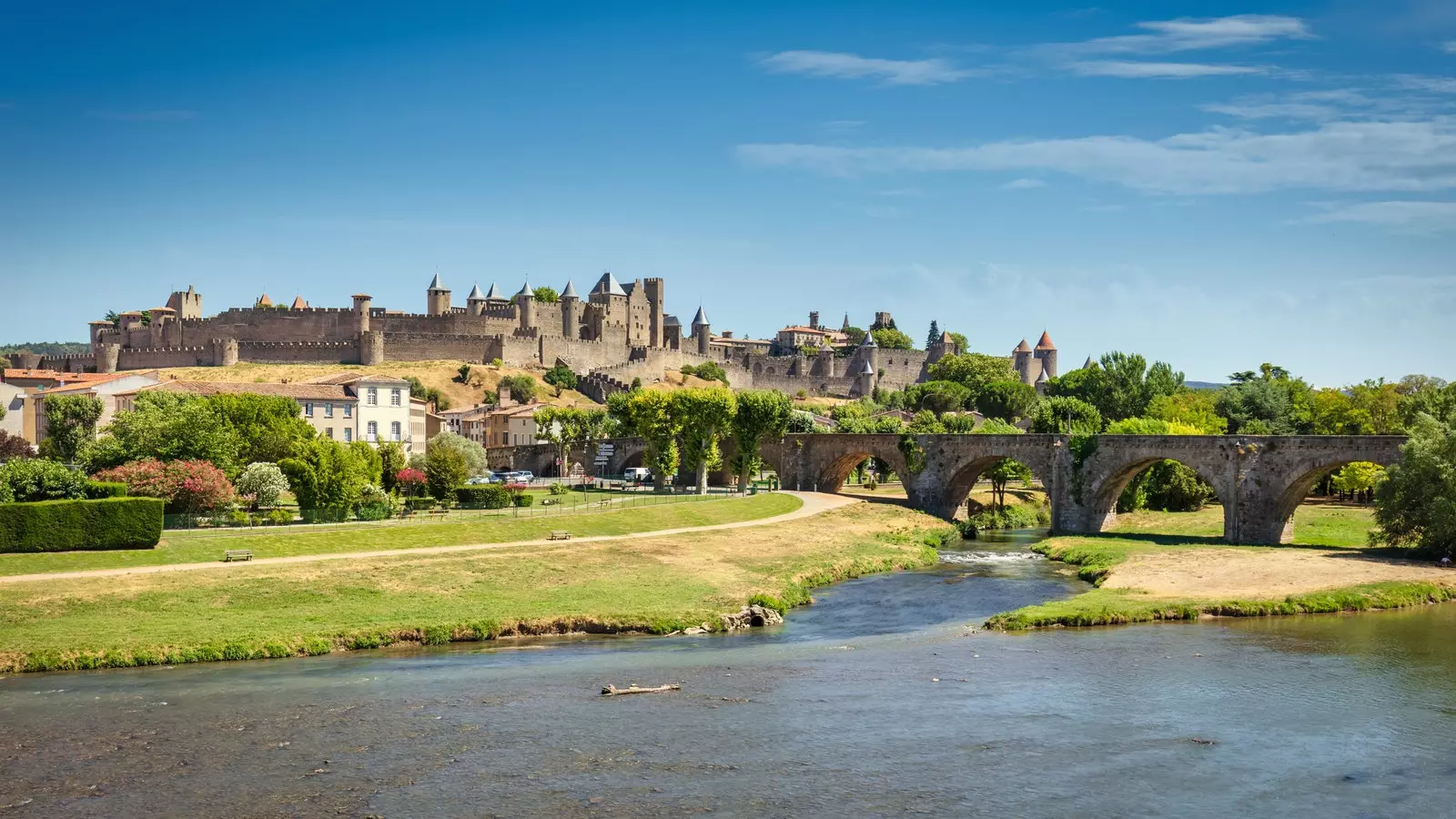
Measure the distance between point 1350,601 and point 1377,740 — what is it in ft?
55.2

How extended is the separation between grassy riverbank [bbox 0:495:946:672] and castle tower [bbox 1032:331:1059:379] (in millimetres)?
138927

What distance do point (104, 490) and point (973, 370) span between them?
411 ft

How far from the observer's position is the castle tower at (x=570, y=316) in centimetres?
15262

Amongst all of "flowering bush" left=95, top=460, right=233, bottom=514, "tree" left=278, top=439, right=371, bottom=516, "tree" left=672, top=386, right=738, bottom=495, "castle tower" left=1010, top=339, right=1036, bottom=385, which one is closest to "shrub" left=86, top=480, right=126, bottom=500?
"flowering bush" left=95, top=460, right=233, bottom=514

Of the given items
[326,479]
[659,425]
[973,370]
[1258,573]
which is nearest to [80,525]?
[326,479]

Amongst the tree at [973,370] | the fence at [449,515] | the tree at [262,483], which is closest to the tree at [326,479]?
the fence at [449,515]

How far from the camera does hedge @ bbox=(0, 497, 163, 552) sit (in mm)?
39219

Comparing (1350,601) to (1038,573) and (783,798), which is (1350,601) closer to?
(1038,573)

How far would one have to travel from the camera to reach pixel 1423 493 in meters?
47.9

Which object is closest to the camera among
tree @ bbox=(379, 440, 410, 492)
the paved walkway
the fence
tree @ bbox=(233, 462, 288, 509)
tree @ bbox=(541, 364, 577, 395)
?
the paved walkway

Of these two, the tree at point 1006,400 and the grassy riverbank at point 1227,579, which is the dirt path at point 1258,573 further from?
the tree at point 1006,400

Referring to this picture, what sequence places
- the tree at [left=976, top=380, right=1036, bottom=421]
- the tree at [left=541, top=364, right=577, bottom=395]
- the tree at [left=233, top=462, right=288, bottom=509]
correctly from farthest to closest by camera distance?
the tree at [left=976, top=380, right=1036, bottom=421] → the tree at [left=541, top=364, right=577, bottom=395] → the tree at [left=233, top=462, right=288, bottom=509]

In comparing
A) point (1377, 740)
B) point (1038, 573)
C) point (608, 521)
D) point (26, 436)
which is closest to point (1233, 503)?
point (1038, 573)

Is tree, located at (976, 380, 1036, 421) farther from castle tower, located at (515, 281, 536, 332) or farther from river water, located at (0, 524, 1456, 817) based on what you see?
river water, located at (0, 524, 1456, 817)
